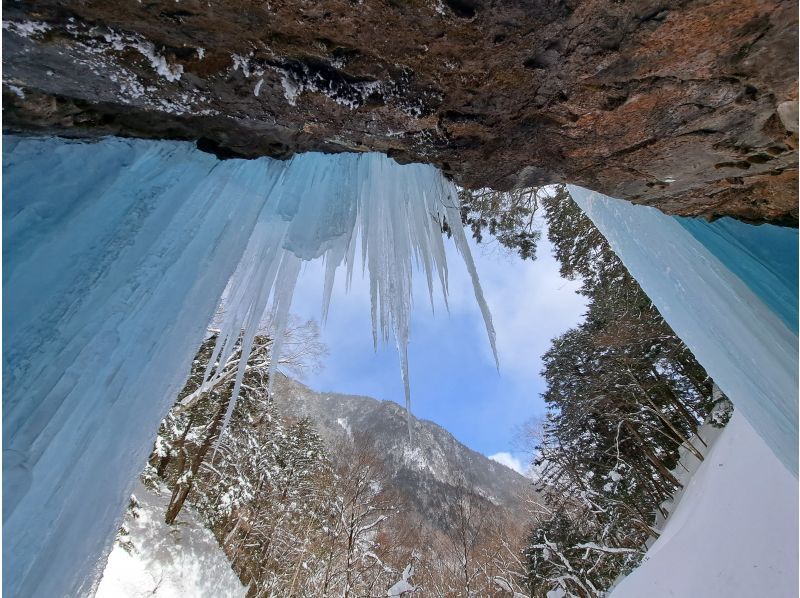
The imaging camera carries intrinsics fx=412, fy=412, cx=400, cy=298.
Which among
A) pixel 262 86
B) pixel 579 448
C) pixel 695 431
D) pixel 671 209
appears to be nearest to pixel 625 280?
pixel 695 431

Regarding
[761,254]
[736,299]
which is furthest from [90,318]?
[761,254]

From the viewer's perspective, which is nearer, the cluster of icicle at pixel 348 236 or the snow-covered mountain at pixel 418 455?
the cluster of icicle at pixel 348 236

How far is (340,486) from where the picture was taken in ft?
41.3

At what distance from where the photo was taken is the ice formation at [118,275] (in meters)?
1.23

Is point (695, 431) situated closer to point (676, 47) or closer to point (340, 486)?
point (340, 486)

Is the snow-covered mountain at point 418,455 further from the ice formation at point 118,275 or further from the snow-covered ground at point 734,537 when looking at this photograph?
the ice formation at point 118,275

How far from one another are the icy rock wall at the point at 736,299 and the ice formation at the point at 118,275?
116 cm

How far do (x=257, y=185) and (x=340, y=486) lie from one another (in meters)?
12.4

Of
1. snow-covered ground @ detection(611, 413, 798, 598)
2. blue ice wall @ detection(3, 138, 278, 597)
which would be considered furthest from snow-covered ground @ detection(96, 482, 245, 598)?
snow-covered ground @ detection(611, 413, 798, 598)

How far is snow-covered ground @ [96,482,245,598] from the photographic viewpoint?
6922 mm

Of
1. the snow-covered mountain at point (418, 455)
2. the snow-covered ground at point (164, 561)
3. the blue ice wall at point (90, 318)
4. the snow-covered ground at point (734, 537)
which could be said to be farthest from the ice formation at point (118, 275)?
the snow-covered mountain at point (418, 455)

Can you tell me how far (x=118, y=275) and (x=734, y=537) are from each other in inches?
237

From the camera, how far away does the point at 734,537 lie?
4.38 m

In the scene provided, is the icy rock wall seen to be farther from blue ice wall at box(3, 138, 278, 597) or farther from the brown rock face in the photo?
blue ice wall at box(3, 138, 278, 597)
